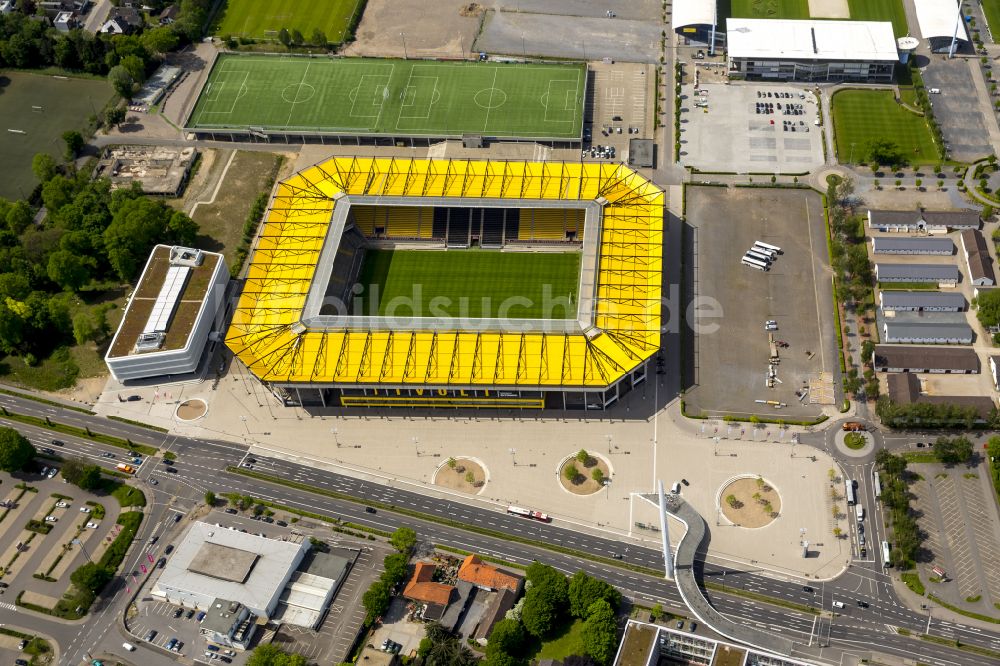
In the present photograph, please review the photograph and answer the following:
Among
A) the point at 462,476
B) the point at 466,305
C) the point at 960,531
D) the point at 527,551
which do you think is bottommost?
the point at 527,551

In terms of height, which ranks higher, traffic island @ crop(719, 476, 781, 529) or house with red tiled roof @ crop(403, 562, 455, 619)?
traffic island @ crop(719, 476, 781, 529)

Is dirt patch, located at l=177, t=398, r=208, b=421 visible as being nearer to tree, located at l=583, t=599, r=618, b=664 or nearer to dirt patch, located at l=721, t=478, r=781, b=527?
tree, located at l=583, t=599, r=618, b=664

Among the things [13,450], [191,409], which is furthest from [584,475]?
[13,450]

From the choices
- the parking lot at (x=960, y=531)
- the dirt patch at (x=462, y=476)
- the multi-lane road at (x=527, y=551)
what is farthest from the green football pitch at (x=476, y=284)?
the parking lot at (x=960, y=531)

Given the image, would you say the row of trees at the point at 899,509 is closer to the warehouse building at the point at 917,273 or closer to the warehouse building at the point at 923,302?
the warehouse building at the point at 923,302

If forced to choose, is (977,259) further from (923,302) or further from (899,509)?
(899,509)

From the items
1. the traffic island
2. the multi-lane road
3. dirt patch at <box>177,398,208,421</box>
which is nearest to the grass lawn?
the multi-lane road
